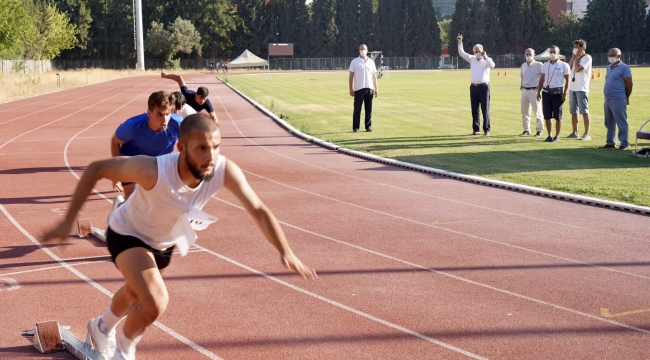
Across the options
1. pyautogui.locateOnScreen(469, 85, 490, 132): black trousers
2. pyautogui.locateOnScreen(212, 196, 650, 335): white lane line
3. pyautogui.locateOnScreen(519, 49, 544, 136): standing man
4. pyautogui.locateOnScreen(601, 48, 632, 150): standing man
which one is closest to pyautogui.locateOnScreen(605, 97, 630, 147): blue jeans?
pyautogui.locateOnScreen(601, 48, 632, 150): standing man

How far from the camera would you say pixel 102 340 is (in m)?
5.05

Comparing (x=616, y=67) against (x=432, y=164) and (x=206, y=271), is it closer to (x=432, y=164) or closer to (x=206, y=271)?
(x=432, y=164)

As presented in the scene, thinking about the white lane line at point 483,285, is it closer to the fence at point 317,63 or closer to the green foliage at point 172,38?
the fence at point 317,63

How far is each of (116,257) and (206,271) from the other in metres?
3.19

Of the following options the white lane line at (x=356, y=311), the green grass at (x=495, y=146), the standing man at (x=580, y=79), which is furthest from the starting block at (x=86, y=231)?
the standing man at (x=580, y=79)

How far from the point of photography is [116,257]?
446 cm

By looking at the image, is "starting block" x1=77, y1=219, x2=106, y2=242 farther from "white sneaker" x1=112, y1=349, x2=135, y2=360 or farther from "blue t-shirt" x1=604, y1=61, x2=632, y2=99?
"blue t-shirt" x1=604, y1=61, x2=632, y2=99

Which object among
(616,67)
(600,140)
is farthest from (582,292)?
(600,140)

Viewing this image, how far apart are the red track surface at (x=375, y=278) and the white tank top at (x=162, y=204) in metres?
1.27

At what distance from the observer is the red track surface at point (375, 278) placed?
5629 millimetres

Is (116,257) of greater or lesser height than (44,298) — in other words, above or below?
above

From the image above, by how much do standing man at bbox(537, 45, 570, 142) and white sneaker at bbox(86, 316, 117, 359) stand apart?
557 inches

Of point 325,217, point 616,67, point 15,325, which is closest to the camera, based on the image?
point 15,325

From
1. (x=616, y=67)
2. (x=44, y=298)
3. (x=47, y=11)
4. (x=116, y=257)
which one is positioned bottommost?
(x=44, y=298)
